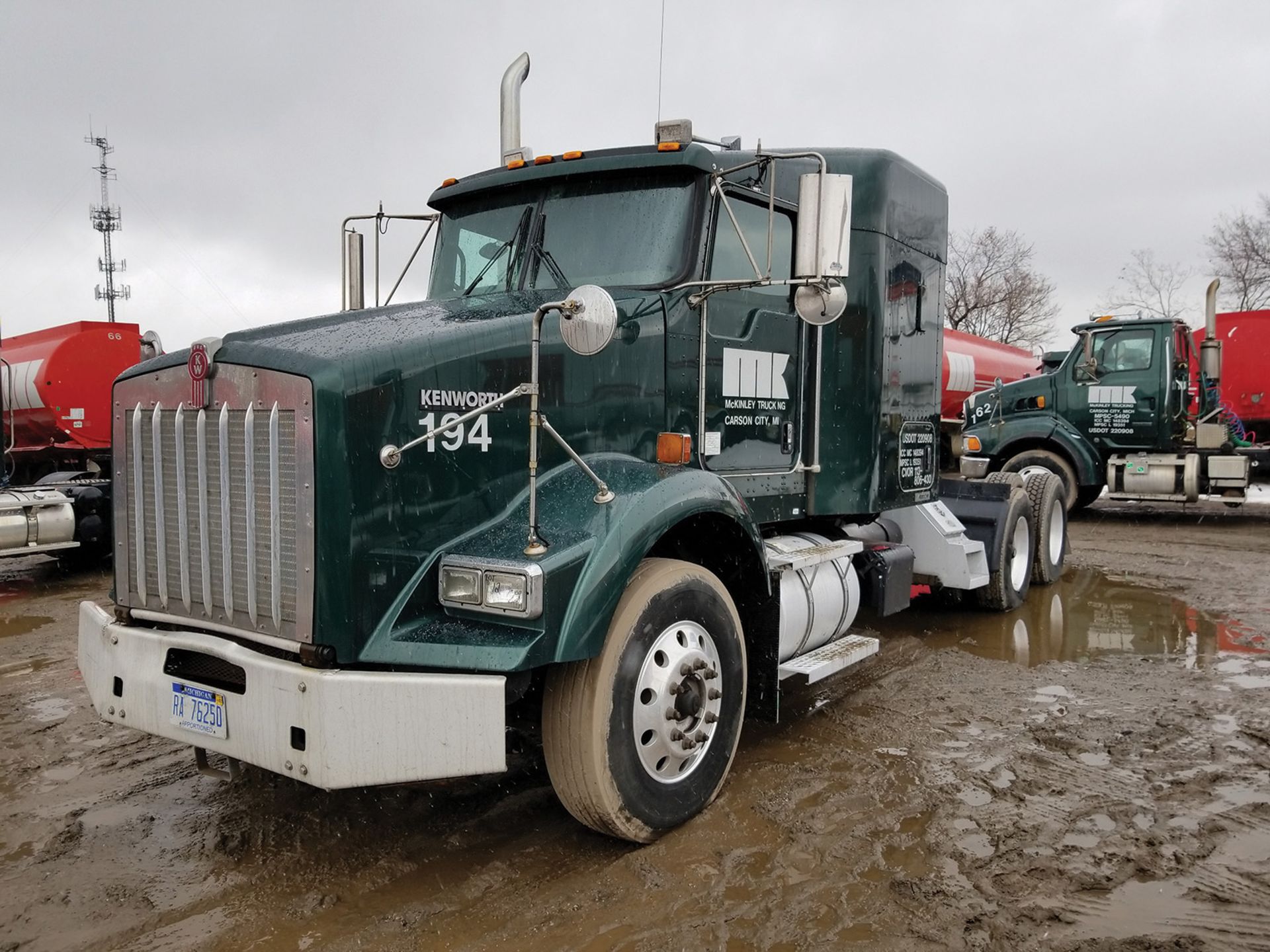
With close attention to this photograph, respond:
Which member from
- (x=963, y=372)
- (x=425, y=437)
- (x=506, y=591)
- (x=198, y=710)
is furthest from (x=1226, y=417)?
(x=198, y=710)

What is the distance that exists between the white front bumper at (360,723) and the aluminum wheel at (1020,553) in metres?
5.87

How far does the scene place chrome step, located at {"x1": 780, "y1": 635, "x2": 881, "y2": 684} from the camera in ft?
14.9

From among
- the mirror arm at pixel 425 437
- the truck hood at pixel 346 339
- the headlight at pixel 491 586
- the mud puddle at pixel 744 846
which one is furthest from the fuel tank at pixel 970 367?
the headlight at pixel 491 586

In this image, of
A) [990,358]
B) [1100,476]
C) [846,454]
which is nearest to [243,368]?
[846,454]

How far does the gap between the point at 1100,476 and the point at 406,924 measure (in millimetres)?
12523

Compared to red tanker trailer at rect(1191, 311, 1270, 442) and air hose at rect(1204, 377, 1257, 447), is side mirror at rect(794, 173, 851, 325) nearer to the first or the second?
air hose at rect(1204, 377, 1257, 447)

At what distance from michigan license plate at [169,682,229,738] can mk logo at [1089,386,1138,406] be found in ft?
42.0

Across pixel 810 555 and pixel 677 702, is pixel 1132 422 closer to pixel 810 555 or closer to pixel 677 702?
pixel 810 555

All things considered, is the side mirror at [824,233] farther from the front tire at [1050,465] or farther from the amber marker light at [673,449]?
the front tire at [1050,465]

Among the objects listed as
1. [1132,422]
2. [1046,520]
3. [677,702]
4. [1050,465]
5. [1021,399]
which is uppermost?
[1021,399]

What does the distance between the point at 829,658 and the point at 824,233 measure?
2.10 meters

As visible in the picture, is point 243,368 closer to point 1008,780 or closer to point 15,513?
point 1008,780

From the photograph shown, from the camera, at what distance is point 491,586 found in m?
3.10

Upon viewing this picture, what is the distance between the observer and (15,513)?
8.91 m
